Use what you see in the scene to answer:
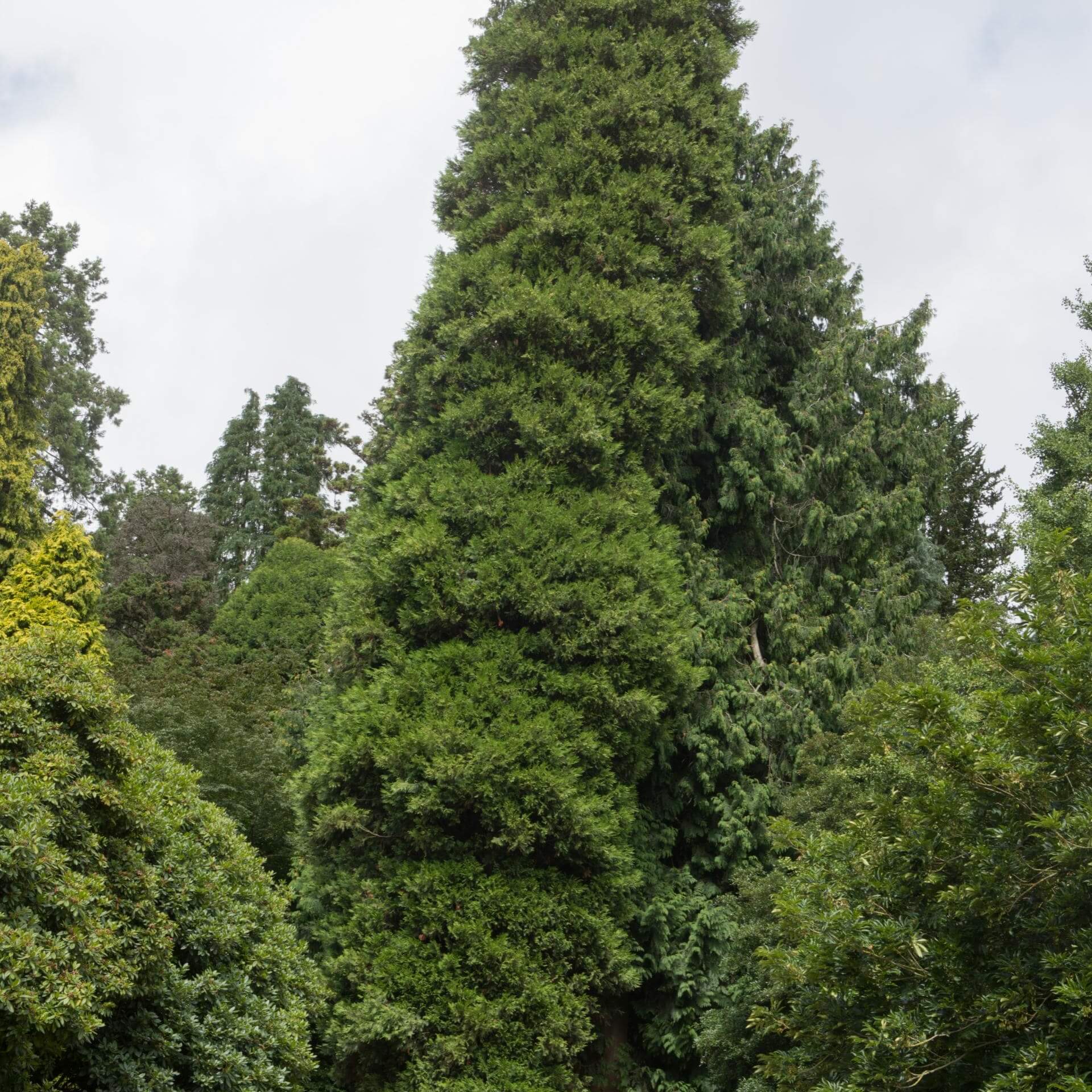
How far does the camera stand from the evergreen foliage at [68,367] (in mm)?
27156

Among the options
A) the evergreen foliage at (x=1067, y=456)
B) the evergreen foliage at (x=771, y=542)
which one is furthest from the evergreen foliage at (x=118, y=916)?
the evergreen foliage at (x=1067, y=456)

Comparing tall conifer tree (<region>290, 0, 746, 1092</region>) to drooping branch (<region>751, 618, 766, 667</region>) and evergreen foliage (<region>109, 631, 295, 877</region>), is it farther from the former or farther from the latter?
evergreen foliage (<region>109, 631, 295, 877</region>)

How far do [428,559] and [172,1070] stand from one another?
16.8ft

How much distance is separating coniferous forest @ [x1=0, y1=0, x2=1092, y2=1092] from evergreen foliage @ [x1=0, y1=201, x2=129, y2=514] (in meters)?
11.9

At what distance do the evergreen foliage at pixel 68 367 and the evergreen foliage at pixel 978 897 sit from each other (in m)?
25.6

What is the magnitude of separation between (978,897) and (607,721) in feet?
14.6

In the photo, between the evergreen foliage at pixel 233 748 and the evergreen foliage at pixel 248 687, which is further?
the evergreen foliage at pixel 248 687

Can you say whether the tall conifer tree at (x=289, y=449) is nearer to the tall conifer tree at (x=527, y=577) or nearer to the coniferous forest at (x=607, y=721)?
the coniferous forest at (x=607, y=721)

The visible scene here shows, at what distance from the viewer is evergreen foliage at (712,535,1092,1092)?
15.0 ft

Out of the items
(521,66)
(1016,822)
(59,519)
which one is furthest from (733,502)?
(59,519)

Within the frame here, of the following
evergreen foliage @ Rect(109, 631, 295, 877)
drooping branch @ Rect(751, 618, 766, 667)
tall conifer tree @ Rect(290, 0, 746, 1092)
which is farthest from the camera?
evergreen foliage @ Rect(109, 631, 295, 877)

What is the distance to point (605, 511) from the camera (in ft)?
31.9

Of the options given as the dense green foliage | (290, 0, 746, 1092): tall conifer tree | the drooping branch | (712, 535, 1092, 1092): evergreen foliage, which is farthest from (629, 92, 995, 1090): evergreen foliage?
the dense green foliage

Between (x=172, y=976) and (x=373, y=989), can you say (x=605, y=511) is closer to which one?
(x=373, y=989)
